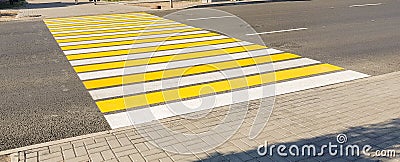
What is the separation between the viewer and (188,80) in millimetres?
6719

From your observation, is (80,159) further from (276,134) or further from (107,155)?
(276,134)

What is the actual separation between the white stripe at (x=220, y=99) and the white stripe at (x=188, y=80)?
0.87m

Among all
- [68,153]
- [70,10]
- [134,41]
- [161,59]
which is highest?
[70,10]

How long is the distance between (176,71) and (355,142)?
4.20m

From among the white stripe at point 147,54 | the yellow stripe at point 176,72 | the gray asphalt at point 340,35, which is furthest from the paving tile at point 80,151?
the gray asphalt at point 340,35

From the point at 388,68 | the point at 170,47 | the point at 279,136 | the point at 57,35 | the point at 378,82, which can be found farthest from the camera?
the point at 57,35

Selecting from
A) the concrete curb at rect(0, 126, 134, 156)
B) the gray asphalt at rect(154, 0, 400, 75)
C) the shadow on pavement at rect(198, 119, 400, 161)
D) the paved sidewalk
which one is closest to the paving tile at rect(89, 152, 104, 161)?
the concrete curb at rect(0, 126, 134, 156)

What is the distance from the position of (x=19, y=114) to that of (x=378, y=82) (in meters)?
6.23

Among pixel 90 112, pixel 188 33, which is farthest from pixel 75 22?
pixel 90 112

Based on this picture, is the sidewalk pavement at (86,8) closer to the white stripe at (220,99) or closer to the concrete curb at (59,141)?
the white stripe at (220,99)

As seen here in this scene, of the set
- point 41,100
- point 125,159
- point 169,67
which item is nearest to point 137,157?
point 125,159

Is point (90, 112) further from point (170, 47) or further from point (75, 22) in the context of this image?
point (75, 22)

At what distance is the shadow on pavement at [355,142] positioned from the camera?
3715mm

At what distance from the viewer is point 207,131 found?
4.41 m
